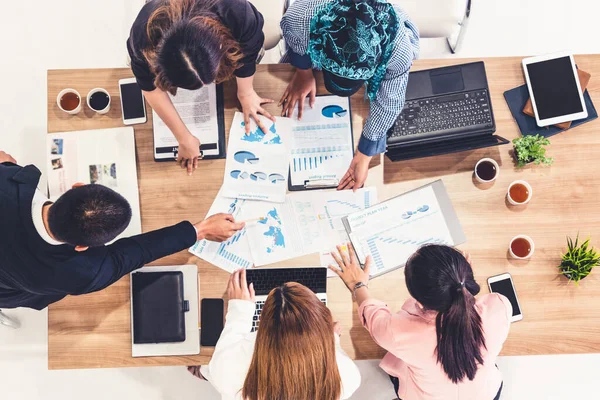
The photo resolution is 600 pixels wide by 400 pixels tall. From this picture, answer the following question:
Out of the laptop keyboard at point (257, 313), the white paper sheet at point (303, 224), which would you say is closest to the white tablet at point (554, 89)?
the white paper sheet at point (303, 224)

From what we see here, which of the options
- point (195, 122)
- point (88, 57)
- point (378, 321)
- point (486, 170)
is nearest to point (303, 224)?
point (378, 321)

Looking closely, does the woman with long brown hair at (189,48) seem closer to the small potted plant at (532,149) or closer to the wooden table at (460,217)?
the wooden table at (460,217)

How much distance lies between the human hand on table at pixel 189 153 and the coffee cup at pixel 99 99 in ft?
0.99

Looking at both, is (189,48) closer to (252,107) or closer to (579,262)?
(252,107)

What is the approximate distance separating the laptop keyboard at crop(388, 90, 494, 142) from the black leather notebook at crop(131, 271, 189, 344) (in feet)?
2.85

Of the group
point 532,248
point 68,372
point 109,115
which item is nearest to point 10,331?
point 68,372

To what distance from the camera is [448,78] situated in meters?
1.63

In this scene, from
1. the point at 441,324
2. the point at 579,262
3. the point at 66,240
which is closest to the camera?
the point at 66,240

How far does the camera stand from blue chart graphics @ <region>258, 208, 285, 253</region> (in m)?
1.65

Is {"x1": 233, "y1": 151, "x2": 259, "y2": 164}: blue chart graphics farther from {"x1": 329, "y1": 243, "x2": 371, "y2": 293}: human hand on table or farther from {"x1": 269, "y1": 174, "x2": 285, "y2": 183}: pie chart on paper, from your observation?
{"x1": 329, "y1": 243, "x2": 371, "y2": 293}: human hand on table

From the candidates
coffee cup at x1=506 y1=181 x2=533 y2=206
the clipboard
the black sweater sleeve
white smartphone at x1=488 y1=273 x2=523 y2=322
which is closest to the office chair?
the black sweater sleeve

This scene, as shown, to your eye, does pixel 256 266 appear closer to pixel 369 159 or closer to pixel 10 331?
pixel 369 159

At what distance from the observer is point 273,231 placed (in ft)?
5.42

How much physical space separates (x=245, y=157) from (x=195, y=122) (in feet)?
0.70
